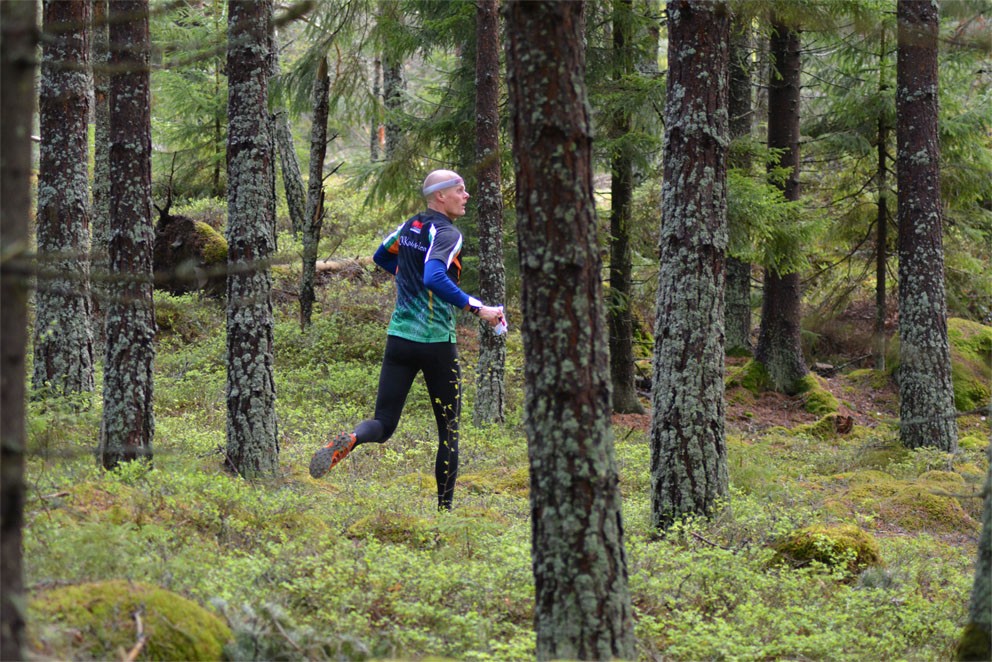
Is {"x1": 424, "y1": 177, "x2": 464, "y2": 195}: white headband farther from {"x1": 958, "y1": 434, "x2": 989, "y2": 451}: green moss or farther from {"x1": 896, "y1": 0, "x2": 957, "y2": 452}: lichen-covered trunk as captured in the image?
{"x1": 958, "y1": 434, "x2": 989, "y2": 451}: green moss

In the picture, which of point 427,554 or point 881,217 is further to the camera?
point 881,217

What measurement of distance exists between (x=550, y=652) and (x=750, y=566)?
2.69 meters

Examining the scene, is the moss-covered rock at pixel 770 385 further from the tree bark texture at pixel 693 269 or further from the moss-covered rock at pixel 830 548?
the tree bark texture at pixel 693 269

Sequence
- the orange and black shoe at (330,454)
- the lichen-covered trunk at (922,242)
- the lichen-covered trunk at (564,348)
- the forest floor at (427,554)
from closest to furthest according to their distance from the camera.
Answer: the lichen-covered trunk at (564,348), the forest floor at (427,554), the orange and black shoe at (330,454), the lichen-covered trunk at (922,242)

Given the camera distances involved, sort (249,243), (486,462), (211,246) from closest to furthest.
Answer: (249,243) → (486,462) → (211,246)

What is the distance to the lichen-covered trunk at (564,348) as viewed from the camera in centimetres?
383

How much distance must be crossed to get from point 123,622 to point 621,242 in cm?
1098

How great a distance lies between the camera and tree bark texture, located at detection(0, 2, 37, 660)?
2.51 meters

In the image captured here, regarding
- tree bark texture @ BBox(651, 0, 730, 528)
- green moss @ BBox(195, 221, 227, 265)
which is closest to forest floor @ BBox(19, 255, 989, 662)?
tree bark texture @ BBox(651, 0, 730, 528)

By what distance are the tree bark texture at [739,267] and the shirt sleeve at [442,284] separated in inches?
372

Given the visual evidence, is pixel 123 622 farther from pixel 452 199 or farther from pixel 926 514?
pixel 926 514

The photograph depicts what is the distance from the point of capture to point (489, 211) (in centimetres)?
1241

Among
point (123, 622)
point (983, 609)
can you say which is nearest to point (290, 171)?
point (123, 622)

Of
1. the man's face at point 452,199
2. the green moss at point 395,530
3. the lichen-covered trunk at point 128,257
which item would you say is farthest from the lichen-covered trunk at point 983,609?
the lichen-covered trunk at point 128,257
